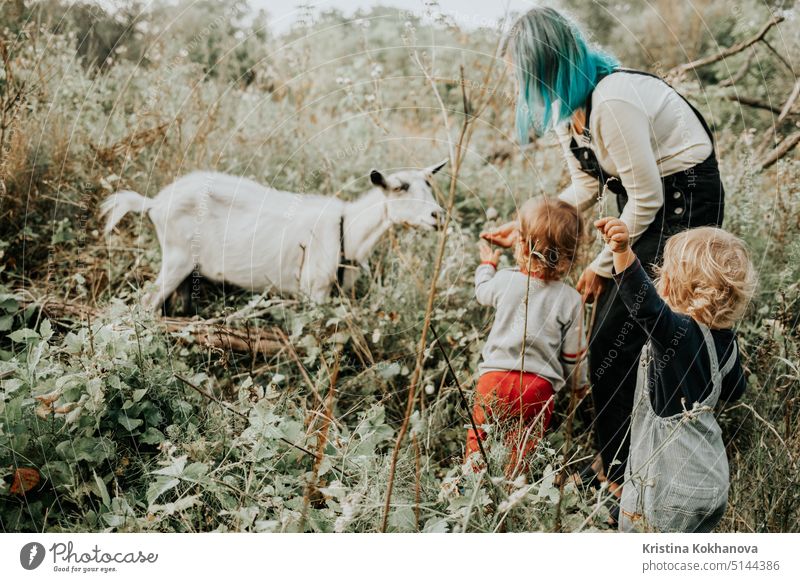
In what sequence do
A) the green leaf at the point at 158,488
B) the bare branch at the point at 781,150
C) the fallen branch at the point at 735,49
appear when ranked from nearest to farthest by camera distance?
the green leaf at the point at 158,488 → the fallen branch at the point at 735,49 → the bare branch at the point at 781,150

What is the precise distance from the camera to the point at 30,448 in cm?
169

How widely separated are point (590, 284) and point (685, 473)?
0.64m

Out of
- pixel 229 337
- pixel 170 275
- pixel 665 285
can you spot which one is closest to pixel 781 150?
pixel 665 285

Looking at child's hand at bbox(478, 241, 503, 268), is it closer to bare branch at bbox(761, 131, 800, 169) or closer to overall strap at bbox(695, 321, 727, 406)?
overall strap at bbox(695, 321, 727, 406)

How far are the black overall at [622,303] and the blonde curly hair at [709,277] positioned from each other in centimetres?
17

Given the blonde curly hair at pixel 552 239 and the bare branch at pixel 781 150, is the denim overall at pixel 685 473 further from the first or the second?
the bare branch at pixel 781 150

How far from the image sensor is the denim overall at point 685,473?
172 cm

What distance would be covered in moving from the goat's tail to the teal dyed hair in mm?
1547

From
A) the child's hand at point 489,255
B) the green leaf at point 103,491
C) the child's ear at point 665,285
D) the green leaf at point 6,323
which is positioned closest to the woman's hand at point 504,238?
the child's hand at point 489,255

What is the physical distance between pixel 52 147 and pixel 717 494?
9.46 feet

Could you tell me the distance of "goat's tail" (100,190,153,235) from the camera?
8.11 ft

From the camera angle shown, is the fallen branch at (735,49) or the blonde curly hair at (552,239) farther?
the fallen branch at (735,49)
